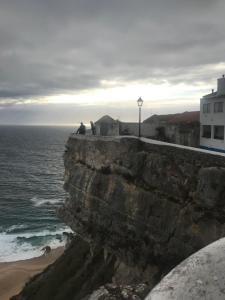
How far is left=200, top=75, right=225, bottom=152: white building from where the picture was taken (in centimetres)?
2898

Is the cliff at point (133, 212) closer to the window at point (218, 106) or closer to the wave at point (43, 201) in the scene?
the window at point (218, 106)

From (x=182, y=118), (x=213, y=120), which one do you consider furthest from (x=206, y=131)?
(x=182, y=118)

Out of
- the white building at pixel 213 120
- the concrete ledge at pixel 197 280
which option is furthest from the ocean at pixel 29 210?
the concrete ledge at pixel 197 280

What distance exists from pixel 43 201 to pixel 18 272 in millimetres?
26011

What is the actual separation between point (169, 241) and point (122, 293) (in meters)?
7.76

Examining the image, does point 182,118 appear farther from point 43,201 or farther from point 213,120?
point 43,201

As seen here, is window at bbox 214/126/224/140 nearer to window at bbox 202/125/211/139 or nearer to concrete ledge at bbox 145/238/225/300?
window at bbox 202/125/211/139

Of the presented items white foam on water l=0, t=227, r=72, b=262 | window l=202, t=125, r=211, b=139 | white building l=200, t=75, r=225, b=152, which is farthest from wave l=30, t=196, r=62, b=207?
white building l=200, t=75, r=225, b=152

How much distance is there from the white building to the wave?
3449 cm

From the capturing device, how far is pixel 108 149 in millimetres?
24406

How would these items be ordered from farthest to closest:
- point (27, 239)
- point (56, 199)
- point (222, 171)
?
1. point (56, 199)
2. point (27, 239)
3. point (222, 171)

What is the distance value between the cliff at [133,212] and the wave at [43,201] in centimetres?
2959

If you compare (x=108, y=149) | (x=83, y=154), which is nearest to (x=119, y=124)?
(x=83, y=154)

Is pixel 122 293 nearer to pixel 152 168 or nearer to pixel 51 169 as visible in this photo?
pixel 152 168
